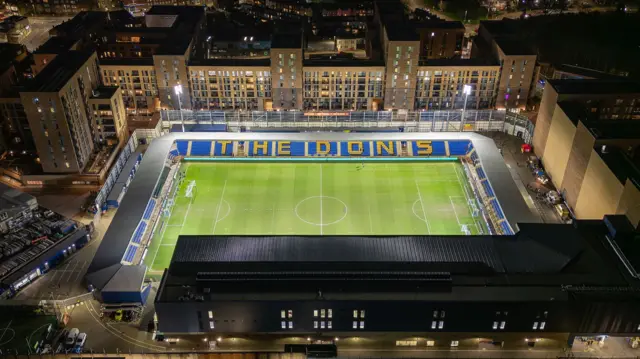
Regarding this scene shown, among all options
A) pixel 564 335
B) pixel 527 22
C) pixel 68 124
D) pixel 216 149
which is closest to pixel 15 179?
pixel 68 124

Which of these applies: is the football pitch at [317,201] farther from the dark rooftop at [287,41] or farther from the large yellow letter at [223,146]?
the dark rooftop at [287,41]

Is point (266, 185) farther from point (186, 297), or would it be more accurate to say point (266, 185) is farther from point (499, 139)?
point (499, 139)

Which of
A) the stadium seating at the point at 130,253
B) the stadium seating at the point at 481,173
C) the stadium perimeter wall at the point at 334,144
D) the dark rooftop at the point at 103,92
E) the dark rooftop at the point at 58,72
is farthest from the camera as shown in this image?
the dark rooftop at the point at 103,92

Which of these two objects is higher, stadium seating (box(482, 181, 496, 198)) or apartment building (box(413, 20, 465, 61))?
apartment building (box(413, 20, 465, 61))

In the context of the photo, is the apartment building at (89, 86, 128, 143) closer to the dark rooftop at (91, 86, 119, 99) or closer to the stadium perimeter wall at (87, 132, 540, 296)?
the dark rooftop at (91, 86, 119, 99)

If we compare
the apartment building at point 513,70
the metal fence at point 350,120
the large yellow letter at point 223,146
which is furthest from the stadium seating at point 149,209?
the apartment building at point 513,70

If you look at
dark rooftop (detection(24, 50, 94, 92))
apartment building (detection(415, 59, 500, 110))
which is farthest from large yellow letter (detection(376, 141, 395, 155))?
dark rooftop (detection(24, 50, 94, 92))
